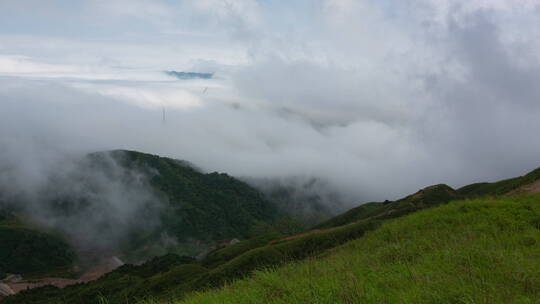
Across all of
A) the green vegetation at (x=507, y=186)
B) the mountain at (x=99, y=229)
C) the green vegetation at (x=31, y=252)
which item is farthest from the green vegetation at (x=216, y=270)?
the mountain at (x=99, y=229)

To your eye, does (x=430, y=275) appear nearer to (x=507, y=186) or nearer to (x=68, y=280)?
(x=507, y=186)

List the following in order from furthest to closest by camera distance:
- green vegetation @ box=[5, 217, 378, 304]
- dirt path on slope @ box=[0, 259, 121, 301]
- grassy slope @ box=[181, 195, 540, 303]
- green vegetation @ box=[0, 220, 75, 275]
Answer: green vegetation @ box=[0, 220, 75, 275]
dirt path on slope @ box=[0, 259, 121, 301]
green vegetation @ box=[5, 217, 378, 304]
grassy slope @ box=[181, 195, 540, 303]

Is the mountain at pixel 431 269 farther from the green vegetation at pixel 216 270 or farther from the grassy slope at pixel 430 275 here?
the green vegetation at pixel 216 270

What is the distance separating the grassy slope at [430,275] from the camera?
732 centimetres

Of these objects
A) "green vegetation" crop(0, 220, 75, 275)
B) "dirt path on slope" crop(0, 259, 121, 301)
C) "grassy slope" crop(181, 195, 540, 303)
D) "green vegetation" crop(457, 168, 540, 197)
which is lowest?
"dirt path on slope" crop(0, 259, 121, 301)

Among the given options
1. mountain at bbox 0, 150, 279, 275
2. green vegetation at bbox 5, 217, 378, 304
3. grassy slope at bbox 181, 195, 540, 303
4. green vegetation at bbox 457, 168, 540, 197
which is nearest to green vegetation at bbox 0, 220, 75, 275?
mountain at bbox 0, 150, 279, 275

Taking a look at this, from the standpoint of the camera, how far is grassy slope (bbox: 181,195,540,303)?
7.32 meters

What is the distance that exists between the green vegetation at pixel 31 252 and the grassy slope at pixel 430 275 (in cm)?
15945

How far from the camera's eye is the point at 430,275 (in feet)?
28.2

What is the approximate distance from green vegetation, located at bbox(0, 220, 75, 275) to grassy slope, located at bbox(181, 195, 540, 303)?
6278 inches

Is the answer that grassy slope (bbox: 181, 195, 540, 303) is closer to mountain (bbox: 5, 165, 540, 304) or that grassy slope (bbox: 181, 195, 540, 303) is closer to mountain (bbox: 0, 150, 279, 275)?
mountain (bbox: 5, 165, 540, 304)

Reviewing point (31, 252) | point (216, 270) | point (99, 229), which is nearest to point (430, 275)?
point (216, 270)

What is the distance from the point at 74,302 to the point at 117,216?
143 metres

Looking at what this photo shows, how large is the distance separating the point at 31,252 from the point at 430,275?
171 metres
